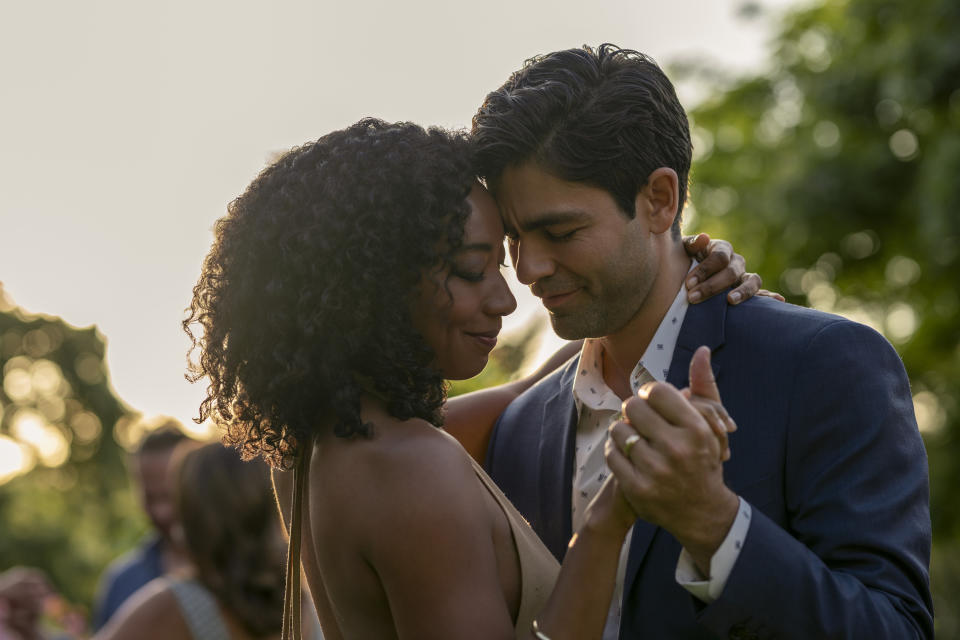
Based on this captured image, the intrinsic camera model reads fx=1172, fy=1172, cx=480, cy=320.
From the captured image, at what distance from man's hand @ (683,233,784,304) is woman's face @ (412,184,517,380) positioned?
0.68 m

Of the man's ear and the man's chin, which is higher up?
the man's ear

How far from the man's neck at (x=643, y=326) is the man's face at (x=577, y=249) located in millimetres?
40

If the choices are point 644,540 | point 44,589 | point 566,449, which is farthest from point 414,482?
point 44,589

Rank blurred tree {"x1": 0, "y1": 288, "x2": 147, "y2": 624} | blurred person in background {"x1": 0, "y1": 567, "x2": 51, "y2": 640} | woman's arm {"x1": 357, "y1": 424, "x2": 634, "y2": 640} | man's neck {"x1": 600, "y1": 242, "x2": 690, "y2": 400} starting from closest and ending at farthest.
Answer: woman's arm {"x1": 357, "y1": 424, "x2": 634, "y2": 640} → man's neck {"x1": 600, "y1": 242, "x2": 690, "y2": 400} → blurred person in background {"x1": 0, "y1": 567, "x2": 51, "y2": 640} → blurred tree {"x1": 0, "y1": 288, "x2": 147, "y2": 624}

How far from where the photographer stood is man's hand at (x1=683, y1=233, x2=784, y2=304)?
3.77 meters

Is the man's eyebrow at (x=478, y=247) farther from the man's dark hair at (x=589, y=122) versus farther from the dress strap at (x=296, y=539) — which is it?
the dress strap at (x=296, y=539)

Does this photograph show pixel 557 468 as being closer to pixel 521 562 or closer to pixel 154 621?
pixel 521 562

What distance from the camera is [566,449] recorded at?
3.99 metres

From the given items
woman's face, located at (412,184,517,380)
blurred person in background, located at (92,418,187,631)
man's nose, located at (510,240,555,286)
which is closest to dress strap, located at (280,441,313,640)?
woman's face, located at (412,184,517,380)

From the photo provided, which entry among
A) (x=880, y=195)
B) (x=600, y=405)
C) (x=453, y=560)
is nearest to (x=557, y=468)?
(x=600, y=405)

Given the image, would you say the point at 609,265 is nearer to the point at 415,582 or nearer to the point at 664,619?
the point at 664,619

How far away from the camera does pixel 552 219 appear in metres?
3.85

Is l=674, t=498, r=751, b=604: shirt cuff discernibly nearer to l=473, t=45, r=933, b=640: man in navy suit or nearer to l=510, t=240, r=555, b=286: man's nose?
l=473, t=45, r=933, b=640: man in navy suit

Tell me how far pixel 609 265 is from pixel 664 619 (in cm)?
117
